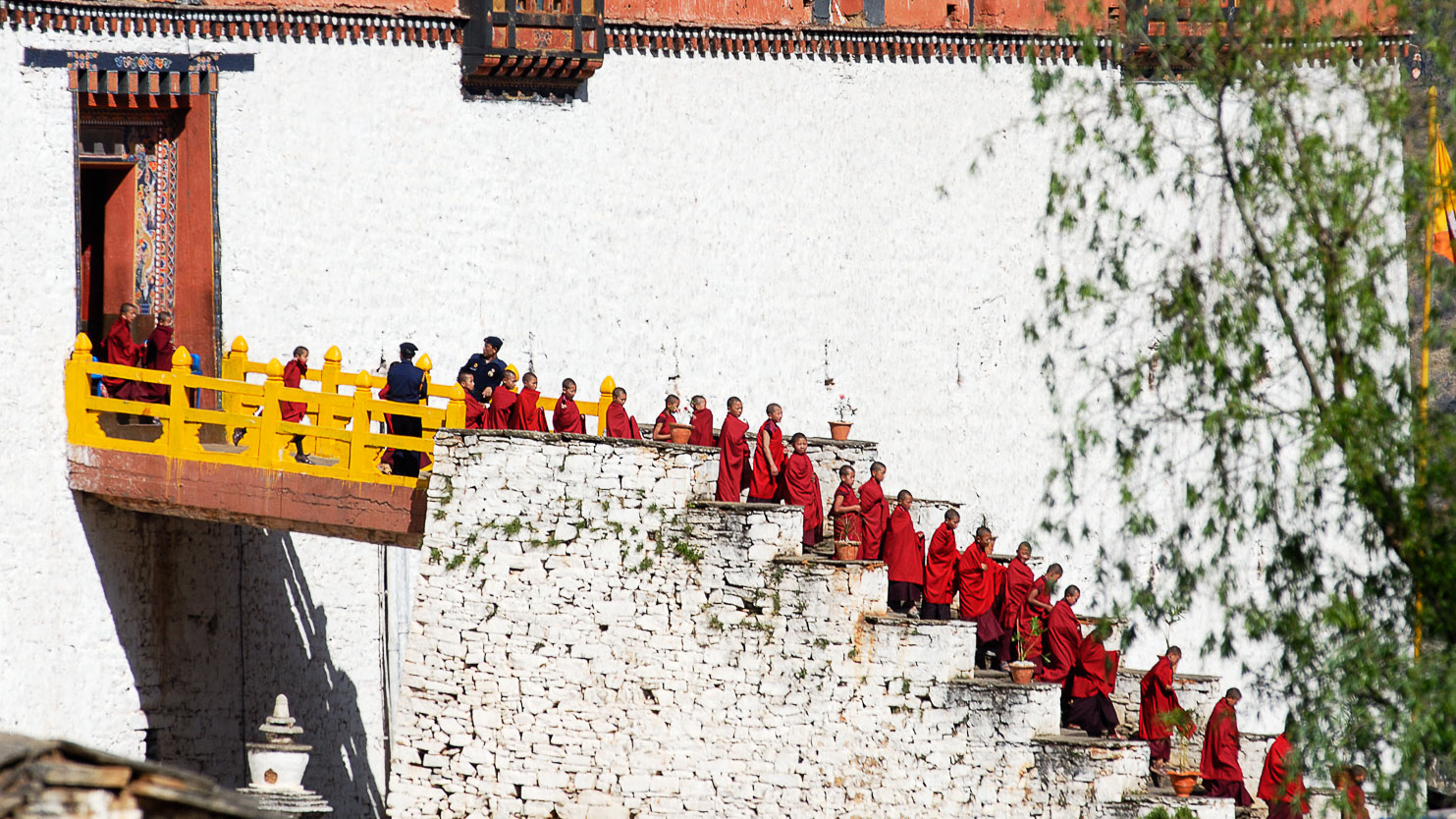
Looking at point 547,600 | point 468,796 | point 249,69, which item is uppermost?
point 249,69

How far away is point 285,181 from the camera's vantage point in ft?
55.1

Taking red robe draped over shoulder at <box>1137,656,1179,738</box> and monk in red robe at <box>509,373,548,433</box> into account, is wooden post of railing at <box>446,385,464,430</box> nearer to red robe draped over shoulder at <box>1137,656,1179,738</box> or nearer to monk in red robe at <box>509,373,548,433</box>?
monk in red robe at <box>509,373,548,433</box>

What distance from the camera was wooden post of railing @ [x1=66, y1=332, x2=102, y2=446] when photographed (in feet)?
49.6

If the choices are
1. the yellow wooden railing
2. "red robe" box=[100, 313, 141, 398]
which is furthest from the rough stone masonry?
"red robe" box=[100, 313, 141, 398]

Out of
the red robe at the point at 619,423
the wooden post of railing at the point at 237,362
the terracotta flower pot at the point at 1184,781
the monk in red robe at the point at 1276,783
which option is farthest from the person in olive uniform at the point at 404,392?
the monk in red robe at the point at 1276,783

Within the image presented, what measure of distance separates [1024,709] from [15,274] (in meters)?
7.80

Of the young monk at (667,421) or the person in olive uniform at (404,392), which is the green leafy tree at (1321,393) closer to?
the young monk at (667,421)

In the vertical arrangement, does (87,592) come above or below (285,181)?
below

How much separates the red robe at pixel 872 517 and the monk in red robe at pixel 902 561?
0.21 feet

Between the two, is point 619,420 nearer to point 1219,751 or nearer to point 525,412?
point 525,412

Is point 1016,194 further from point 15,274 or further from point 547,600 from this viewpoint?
point 15,274

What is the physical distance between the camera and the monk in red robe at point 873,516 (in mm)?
14906

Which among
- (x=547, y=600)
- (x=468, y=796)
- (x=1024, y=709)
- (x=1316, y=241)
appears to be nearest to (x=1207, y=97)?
(x=1316, y=241)

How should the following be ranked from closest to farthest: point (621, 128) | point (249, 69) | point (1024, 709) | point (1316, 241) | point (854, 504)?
point (1316, 241) < point (1024, 709) < point (854, 504) < point (249, 69) < point (621, 128)
